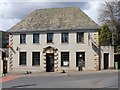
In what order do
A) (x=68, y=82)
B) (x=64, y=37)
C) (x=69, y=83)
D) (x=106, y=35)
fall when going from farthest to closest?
(x=106, y=35)
(x=64, y=37)
(x=68, y=82)
(x=69, y=83)

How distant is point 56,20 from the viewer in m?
39.8

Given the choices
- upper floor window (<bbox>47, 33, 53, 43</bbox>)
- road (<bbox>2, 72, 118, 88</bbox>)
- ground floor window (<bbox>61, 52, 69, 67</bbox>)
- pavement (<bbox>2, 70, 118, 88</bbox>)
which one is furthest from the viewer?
upper floor window (<bbox>47, 33, 53, 43</bbox>)

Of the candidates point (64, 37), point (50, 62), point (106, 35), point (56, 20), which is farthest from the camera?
point (106, 35)

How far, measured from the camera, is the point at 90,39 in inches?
1473

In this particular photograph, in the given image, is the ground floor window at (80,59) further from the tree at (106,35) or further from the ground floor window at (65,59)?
the tree at (106,35)

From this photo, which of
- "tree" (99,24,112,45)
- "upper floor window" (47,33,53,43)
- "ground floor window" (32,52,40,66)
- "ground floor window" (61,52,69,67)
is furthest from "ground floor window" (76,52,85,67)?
"tree" (99,24,112,45)

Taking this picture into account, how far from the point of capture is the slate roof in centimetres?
3841

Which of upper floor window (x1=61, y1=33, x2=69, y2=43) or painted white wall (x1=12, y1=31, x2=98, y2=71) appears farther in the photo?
upper floor window (x1=61, y1=33, x2=69, y2=43)

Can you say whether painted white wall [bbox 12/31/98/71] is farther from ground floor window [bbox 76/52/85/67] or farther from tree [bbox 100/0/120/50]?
tree [bbox 100/0/120/50]

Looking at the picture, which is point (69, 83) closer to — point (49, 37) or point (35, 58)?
point (49, 37)

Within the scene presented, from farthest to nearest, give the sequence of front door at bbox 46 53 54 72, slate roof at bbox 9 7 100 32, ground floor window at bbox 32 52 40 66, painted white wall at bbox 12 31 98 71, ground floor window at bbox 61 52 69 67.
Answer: ground floor window at bbox 32 52 40 66 < front door at bbox 46 53 54 72 < slate roof at bbox 9 7 100 32 < ground floor window at bbox 61 52 69 67 < painted white wall at bbox 12 31 98 71

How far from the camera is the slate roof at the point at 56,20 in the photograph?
1512 inches

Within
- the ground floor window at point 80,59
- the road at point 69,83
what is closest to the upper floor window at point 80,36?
the ground floor window at point 80,59

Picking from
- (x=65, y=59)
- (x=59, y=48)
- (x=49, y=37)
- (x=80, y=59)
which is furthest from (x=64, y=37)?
(x=80, y=59)
